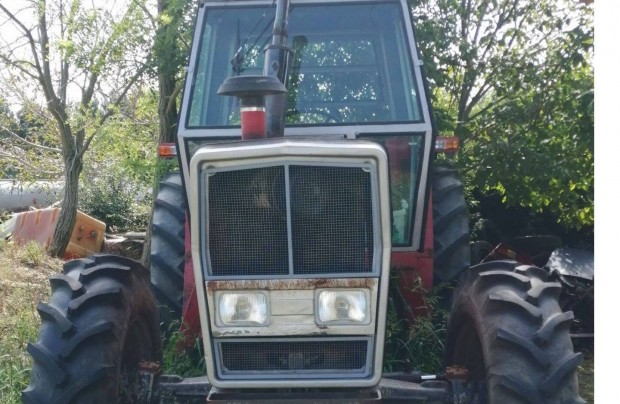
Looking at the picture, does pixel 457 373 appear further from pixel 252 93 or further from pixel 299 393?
pixel 252 93

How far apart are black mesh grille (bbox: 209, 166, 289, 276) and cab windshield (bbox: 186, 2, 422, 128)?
137 centimetres

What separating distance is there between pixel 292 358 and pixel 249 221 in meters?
0.64

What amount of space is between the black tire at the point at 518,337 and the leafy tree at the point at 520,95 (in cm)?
379

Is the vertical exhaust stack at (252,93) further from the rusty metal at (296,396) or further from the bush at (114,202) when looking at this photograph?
the bush at (114,202)

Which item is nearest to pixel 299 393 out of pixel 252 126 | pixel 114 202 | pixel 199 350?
pixel 252 126

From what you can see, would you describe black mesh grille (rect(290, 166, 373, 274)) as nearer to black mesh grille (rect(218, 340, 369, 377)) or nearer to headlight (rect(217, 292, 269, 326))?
headlight (rect(217, 292, 269, 326))

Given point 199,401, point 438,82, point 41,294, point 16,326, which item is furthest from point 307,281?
point 41,294

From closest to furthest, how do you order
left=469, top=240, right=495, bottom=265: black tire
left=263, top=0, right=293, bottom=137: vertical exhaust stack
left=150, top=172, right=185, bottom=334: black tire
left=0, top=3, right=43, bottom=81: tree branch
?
left=263, top=0, right=293, bottom=137: vertical exhaust stack
left=150, top=172, right=185, bottom=334: black tire
left=469, top=240, right=495, bottom=265: black tire
left=0, top=3, right=43, bottom=81: tree branch

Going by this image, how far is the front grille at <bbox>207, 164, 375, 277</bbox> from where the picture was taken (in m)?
3.70

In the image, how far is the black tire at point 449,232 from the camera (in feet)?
18.0

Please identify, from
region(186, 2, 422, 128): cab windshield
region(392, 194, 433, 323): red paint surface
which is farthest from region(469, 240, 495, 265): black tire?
region(186, 2, 422, 128): cab windshield

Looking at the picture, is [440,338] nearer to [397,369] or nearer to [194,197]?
[397,369]

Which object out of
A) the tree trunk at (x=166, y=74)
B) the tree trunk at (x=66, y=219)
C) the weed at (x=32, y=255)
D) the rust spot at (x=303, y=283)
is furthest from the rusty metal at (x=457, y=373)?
the tree trunk at (x=66, y=219)

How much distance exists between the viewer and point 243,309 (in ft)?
12.4
